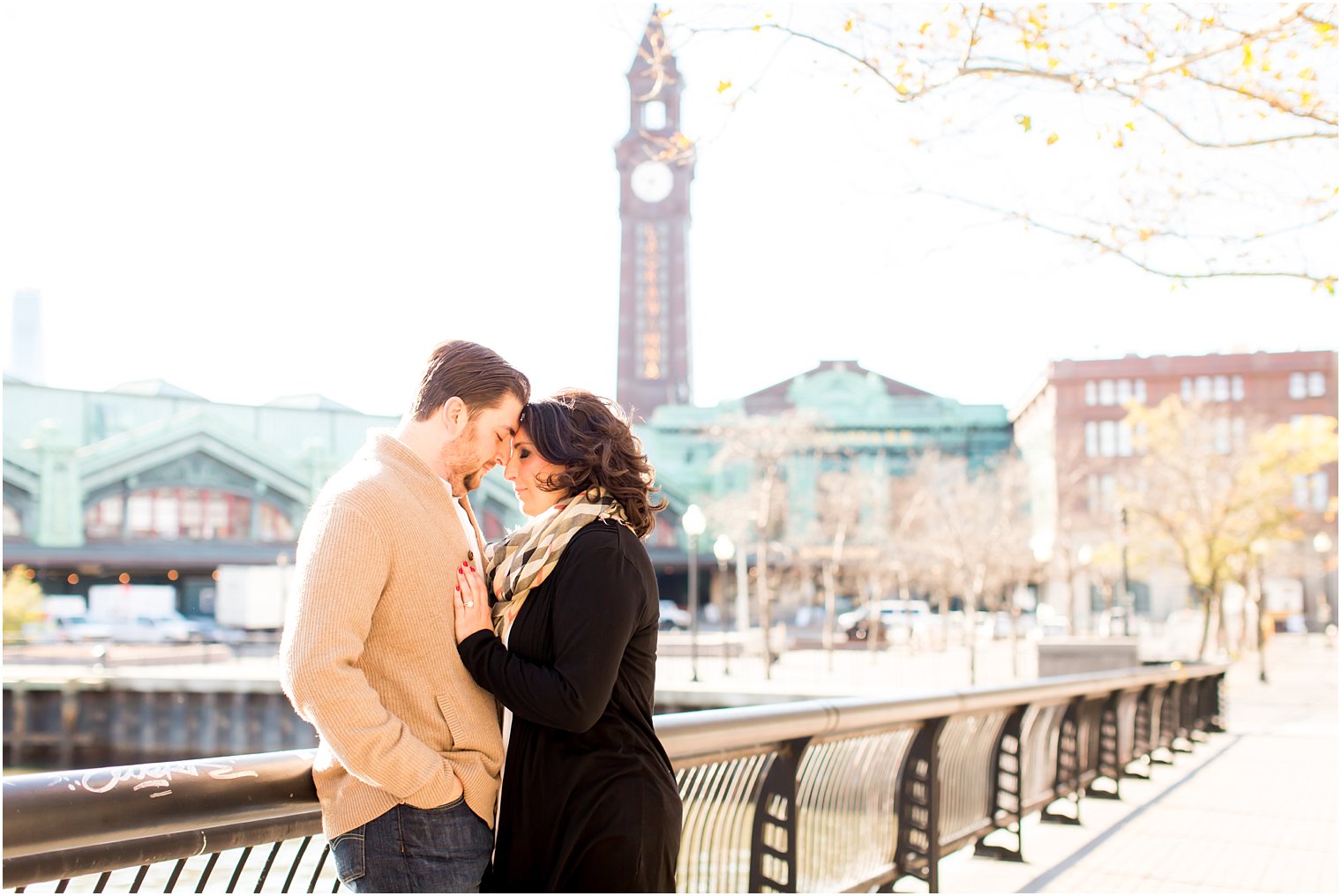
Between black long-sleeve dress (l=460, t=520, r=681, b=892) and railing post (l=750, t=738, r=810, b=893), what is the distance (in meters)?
2.23

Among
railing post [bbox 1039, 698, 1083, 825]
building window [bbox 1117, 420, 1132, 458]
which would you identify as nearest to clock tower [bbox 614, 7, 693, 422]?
building window [bbox 1117, 420, 1132, 458]

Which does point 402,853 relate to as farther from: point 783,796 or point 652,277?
point 652,277

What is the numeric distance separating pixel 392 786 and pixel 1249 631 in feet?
158

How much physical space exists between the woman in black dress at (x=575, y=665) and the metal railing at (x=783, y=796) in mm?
553

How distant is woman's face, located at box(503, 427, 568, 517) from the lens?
3100 millimetres

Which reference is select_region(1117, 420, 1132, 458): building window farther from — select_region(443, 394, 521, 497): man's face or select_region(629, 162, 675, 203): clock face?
select_region(443, 394, 521, 497): man's face

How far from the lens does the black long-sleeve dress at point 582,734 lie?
9.43ft

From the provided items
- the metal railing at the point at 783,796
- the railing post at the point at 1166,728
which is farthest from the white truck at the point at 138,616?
the railing post at the point at 1166,728

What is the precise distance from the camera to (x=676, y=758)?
169 inches

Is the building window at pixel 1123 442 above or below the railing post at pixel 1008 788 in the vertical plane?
above

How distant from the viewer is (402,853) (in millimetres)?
2797

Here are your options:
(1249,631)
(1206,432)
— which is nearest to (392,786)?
(1206,432)

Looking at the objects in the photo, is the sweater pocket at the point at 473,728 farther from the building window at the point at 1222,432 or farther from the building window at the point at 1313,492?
the building window at the point at 1313,492

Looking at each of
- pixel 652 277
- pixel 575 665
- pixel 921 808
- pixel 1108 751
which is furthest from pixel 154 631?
pixel 652 277
